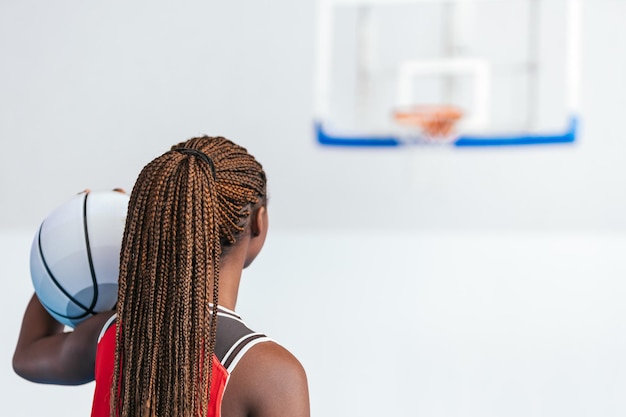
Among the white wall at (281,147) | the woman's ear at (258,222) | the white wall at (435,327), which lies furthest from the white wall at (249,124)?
the woman's ear at (258,222)

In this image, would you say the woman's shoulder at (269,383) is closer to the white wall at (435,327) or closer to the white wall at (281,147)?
the white wall at (435,327)

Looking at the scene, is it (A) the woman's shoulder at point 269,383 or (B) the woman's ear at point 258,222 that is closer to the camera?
(A) the woman's shoulder at point 269,383

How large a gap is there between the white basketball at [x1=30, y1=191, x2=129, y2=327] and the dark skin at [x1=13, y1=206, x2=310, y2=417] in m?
0.06

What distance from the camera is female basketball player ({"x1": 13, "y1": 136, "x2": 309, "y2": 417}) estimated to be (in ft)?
2.69

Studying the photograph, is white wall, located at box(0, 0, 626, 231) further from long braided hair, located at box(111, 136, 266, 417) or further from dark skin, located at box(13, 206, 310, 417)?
long braided hair, located at box(111, 136, 266, 417)

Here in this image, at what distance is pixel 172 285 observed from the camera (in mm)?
847

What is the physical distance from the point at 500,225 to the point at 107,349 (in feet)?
23.3

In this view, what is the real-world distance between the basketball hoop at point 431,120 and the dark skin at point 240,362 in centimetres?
487

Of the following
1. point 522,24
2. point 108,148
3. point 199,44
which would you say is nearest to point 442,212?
point 522,24

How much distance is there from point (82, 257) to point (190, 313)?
32 centimetres

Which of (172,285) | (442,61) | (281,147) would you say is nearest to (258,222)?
(172,285)

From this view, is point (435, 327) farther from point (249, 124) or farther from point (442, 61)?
point (249, 124)

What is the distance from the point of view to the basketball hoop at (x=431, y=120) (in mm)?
5729

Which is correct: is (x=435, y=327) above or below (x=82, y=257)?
below
